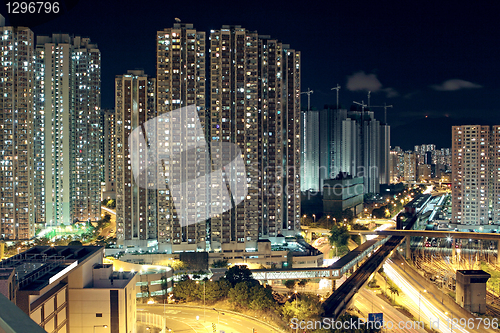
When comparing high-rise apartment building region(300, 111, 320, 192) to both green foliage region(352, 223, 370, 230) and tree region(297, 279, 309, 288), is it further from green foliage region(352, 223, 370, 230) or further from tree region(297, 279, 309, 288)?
tree region(297, 279, 309, 288)

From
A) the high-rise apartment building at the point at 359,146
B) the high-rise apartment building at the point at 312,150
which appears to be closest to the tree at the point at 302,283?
the high-rise apartment building at the point at 312,150

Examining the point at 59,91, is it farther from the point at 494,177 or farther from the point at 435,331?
the point at 494,177

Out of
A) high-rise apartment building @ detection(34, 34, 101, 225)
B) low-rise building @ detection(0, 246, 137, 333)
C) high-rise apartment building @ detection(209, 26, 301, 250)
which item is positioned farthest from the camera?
high-rise apartment building @ detection(34, 34, 101, 225)

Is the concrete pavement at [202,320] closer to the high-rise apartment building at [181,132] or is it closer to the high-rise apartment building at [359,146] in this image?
the high-rise apartment building at [181,132]

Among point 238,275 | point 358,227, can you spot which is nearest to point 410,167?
point 358,227

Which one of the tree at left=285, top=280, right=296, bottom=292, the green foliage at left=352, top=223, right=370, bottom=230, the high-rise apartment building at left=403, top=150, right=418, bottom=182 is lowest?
the tree at left=285, top=280, right=296, bottom=292

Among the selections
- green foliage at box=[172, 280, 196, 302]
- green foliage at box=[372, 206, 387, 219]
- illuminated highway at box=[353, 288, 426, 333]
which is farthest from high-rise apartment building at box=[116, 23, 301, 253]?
green foliage at box=[372, 206, 387, 219]
